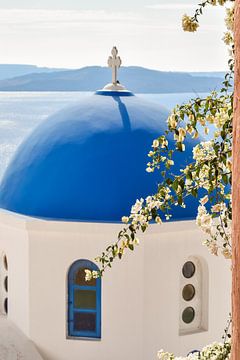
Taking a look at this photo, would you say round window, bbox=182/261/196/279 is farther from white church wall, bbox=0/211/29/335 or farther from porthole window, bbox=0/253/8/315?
porthole window, bbox=0/253/8/315

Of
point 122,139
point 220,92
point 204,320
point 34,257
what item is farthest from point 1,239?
point 220,92

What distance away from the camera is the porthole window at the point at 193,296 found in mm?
9281

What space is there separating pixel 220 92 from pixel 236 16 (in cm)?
214

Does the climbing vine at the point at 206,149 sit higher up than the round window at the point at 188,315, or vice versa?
the climbing vine at the point at 206,149

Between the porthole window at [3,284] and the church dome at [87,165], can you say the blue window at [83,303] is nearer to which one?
the church dome at [87,165]

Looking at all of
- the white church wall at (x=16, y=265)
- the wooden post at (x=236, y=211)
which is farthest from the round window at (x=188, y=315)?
the wooden post at (x=236, y=211)

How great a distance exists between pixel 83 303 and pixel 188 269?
1.34 meters

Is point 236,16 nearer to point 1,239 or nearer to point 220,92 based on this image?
point 220,92

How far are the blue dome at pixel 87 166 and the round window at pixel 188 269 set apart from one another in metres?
→ 0.67

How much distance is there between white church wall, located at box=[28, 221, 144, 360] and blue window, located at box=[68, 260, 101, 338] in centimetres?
8

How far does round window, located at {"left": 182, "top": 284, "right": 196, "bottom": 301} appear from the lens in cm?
930

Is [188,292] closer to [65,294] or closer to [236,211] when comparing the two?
[65,294]

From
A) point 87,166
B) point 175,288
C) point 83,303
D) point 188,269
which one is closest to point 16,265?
point 83,303

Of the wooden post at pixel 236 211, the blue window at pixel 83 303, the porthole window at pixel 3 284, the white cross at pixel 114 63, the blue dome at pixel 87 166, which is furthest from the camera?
the white cross at pixel 114 63
